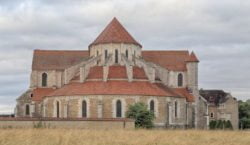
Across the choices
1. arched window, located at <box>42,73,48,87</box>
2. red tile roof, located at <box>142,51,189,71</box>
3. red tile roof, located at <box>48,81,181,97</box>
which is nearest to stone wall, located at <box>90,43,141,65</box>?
red tile roof, located at <box>142,51,189,71</box>

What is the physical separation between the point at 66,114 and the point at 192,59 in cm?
2196

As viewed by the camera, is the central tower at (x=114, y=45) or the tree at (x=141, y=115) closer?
the tree at (x=141, y=115)

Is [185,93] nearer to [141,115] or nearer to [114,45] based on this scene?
[114,45]

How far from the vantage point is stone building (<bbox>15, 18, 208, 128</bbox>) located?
70.4 meters

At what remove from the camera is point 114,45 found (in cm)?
7825

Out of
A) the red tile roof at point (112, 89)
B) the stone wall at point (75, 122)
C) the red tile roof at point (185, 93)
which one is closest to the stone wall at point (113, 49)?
the red tile roof at point (112, 89)

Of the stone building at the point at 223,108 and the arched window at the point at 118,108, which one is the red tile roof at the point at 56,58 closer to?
the arched window at the point at 118,108

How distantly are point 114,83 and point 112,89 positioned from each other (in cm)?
124

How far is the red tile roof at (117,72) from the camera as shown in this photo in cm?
7275

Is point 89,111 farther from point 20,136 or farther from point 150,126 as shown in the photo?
point 20,136

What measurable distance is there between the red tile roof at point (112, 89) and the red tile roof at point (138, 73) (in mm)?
1066

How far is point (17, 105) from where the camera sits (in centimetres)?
8219

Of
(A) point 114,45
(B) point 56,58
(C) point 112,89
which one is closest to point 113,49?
(A) point 114,45

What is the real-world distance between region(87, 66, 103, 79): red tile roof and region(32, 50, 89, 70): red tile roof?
732 cm
